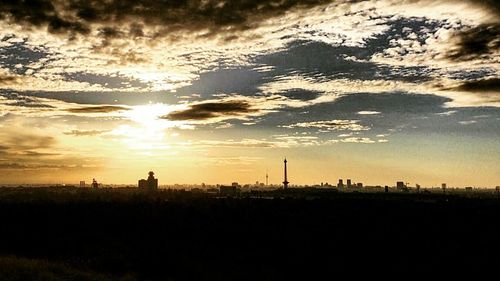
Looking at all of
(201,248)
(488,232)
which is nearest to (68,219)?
(201,248)

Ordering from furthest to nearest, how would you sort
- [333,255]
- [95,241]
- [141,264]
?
[95,241]
[333,255]
[141,264]

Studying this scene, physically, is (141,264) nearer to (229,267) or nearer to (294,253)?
(229,267)

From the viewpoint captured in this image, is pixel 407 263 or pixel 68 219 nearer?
pixel 407 263

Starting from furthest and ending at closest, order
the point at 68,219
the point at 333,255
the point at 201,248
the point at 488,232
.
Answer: the point at 68,219, the point at 488,232, the point at 201,248, the point at 333,255

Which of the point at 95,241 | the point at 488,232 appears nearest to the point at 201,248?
the point at 95,241

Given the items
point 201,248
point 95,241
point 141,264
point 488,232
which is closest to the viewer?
point 141,264

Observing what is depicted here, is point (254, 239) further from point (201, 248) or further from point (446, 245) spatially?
point (446, 245)
